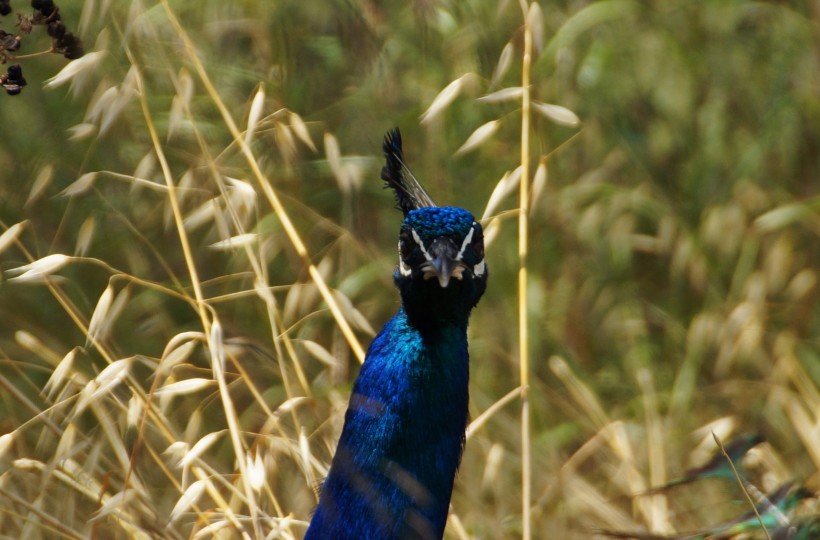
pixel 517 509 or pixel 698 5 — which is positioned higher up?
pixel 698 5

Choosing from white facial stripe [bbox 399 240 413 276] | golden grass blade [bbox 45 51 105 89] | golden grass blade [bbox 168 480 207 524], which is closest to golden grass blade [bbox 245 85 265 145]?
golden grass blade [bbox 45 51 105 89]

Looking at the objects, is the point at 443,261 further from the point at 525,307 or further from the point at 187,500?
the point at 187,500

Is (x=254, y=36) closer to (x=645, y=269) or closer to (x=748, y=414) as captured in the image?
(x=645, y=269)

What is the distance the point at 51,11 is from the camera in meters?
1.39

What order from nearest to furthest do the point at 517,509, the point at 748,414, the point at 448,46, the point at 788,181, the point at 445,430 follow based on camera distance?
1. the point at 445,430
2. the point at 517,509
3. the point at 448,46
4. the point at 748,414
5. the point at 788,181

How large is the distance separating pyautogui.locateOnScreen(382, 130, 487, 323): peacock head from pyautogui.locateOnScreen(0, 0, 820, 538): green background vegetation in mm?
565

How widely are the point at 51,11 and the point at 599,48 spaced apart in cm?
138

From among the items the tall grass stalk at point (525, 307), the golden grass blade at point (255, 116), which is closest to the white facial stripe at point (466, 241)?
the tall grass stalk at point (525, 307)

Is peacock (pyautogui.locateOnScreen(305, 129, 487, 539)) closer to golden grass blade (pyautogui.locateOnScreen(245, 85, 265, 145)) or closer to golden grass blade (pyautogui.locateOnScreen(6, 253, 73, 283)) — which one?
golden grass blade (pyautogui.locateOnScreen(245, 85, 265, 145))

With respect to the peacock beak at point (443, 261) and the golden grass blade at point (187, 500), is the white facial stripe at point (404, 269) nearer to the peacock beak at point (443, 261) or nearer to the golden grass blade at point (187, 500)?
the peacock beak at point (443, 261)

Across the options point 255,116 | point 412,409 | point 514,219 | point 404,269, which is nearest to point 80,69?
point 255,116

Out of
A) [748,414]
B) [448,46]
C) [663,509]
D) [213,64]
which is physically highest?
[448,46]

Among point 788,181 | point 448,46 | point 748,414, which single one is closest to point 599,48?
point 448,46

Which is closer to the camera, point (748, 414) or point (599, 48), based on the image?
point (599, 48)
